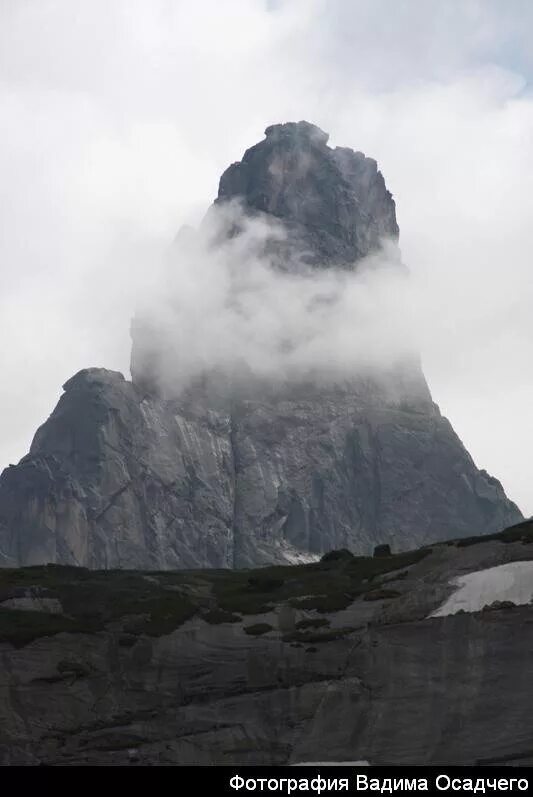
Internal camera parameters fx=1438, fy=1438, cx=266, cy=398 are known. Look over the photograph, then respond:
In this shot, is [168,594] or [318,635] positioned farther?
[168,594]

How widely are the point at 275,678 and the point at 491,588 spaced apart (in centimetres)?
1880

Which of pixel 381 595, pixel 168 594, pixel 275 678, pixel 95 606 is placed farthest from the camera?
pixel 168 594

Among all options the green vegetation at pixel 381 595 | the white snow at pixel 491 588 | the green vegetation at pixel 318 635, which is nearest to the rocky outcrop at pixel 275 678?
the green vegetation at pixel 381 595

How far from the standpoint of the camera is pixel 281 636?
11194 cm

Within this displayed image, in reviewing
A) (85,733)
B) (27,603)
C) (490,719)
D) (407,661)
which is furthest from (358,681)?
(27,603)

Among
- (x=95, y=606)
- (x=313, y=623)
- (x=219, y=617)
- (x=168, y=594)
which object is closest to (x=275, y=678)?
(x=313, y=623)

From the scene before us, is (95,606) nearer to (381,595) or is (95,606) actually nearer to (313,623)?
(313,623)

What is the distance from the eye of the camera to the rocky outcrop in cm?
9519

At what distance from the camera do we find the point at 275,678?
106 meters

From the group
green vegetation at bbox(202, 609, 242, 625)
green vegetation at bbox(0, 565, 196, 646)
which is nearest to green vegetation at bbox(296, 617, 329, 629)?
green vegetation at bbox(202, 609, 242, 625)

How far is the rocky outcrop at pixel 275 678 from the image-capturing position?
312 feet

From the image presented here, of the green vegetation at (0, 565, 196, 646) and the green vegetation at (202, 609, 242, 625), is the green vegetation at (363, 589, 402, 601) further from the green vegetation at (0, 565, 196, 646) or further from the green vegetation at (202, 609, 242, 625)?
the green vegetation at (0, 565, 196, 646)
